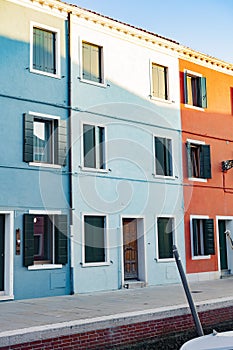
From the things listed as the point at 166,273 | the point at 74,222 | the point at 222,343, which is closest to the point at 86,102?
the point at 74,222

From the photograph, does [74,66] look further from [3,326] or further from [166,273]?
[3,326]

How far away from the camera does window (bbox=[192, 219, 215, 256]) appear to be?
1825 centimetres

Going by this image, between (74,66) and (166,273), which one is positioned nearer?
(74,66)

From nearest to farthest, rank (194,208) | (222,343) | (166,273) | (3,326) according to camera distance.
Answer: (222,343) < (3,326) < (166,273) < (194,208)

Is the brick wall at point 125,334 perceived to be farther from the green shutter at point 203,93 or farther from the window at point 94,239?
the green shutter at point 203,93

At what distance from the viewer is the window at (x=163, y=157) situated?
17516 millimetres

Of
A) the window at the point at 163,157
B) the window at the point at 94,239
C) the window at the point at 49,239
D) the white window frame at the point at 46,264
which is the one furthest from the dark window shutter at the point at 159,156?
the white window frame at the point at 46,264

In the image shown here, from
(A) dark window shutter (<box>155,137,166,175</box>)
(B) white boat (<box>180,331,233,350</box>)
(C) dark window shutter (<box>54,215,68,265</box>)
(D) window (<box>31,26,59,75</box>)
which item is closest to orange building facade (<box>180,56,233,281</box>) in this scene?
(A) dark window shutter (<box>155,137,166,175</box>)

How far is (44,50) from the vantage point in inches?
585

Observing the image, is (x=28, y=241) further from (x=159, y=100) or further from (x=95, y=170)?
(x=159, y=100)

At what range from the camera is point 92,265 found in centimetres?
1488

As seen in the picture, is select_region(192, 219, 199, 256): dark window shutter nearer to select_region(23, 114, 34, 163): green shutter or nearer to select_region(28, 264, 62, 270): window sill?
select_region(28, 264, 62, 270): window sill

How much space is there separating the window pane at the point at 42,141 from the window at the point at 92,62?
2154mm

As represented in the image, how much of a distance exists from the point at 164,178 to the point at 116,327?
878 centimetres
